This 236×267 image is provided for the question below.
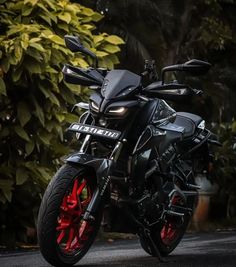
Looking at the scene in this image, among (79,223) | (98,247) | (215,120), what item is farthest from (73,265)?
(215,120)

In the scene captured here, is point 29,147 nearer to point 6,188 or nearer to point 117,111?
point 6,188

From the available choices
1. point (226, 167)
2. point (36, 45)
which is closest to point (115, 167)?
point (36, 45)

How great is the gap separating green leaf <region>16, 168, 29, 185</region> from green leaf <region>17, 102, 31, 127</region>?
0.42 meters

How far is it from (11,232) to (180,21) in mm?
4896

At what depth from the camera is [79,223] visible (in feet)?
13.3

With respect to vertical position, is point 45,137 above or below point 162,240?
above

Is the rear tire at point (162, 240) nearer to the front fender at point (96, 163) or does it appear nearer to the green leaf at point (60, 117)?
the front fender at point (96, 163)

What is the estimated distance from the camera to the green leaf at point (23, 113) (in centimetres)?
626

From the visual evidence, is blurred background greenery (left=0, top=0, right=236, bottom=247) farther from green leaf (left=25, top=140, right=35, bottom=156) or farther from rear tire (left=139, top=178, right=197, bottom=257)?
rear tire (left=139, top=178, right=197, bottom=257)

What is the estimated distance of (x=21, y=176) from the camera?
6266 millimetres

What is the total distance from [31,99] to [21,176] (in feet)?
2.33

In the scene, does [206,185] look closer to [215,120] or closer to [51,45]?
[215,120]

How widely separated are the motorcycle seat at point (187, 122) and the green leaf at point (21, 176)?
1.68m

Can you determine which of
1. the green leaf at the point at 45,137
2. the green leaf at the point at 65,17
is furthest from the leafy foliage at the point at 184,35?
the green leaf at the point at 45,137
